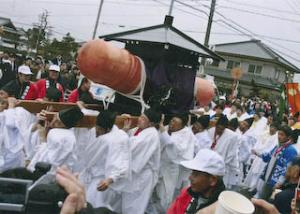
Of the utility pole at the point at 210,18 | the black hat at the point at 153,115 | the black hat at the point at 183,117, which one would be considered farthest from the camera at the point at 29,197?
the utility pole at the point at 210,18

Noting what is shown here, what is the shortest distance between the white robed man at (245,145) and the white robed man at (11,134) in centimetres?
539

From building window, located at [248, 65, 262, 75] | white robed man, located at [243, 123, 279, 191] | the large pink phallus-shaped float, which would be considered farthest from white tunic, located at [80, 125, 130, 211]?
building window, located at [248, 65, 262, 75]

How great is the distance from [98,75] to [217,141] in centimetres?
323

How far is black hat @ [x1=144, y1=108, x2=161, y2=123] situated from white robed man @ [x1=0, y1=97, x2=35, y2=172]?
1.53 metres

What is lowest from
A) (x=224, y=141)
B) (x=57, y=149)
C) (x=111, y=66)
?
(x=224, y=141)

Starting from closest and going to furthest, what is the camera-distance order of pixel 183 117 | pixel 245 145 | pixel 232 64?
pixel 183 117
pixel 245 145
pixel 232 64

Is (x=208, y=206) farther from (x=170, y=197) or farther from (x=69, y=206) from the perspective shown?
(x=170, y=197)

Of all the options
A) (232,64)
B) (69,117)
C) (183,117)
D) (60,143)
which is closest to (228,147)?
(183,117)

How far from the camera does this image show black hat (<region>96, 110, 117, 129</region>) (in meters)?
4.98

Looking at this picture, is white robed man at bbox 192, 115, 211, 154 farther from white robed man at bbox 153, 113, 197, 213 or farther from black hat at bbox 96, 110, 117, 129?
black hat at bbox 96, 110, 117, 129

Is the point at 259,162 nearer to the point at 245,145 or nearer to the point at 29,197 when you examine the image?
the point at 245,145

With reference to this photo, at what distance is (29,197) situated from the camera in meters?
2.01

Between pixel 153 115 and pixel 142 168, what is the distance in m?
0.70

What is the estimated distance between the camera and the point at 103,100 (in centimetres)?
645
